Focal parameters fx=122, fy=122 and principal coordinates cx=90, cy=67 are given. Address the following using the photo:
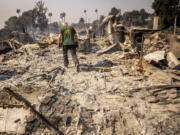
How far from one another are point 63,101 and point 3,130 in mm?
1018

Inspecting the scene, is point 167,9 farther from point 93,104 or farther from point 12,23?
point 12,23

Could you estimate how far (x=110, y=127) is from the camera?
73.7 inches

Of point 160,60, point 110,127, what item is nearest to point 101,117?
point 110,127

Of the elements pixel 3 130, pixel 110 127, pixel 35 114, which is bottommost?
pixel 110 127

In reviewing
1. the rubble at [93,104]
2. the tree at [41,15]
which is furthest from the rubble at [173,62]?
the tree at [41,15]

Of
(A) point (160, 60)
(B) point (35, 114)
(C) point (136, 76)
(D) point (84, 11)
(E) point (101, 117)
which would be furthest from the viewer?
(D) point (84, 11)

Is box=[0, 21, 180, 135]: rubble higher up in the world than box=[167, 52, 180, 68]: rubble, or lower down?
lower down

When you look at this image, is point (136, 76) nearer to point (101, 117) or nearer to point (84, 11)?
point (101, 117)

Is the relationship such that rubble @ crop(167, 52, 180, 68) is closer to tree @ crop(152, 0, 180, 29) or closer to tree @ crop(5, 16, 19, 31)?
tree @ crop(152, 0, 180, 29)

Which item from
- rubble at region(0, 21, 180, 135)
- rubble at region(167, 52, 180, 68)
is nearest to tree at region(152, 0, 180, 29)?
rubble at region(167, 52, 180, 68)

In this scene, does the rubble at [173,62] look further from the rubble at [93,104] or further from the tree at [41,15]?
the tree at [41,15]

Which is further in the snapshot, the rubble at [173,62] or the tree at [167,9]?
the tree at [167,9]

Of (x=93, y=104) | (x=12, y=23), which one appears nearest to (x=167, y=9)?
(x=93, y=104)

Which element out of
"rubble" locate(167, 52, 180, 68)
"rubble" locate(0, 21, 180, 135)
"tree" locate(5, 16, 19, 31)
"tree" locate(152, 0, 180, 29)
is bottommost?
"rubble" locate(0, 21, 180, 135)
